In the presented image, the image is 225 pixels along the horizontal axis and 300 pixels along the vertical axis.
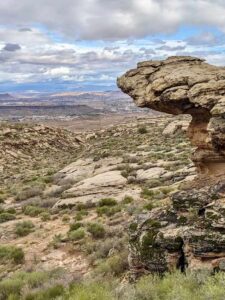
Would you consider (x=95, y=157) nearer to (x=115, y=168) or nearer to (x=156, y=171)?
(x=115, y=168)

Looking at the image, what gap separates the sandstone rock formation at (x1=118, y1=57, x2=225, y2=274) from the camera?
35.7 feet

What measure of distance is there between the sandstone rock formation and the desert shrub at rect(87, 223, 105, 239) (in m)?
5.65

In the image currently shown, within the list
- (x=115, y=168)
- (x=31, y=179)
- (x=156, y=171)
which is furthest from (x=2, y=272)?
(x=31, y=179)

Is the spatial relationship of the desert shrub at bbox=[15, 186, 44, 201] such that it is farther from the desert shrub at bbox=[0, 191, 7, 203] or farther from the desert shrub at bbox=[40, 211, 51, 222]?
the desert shrub at bbox=[40, 211, 51, 222]

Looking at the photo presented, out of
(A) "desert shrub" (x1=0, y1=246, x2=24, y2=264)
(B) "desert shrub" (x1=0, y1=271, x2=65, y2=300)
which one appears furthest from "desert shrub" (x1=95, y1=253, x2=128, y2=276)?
(A) "desert shrub" (x1=0, y1=246, x2=24, y2=264)

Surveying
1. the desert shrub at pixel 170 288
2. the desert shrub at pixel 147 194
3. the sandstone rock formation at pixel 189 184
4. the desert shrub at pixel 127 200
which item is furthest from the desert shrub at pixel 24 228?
the desert shrub at pixel 170 288

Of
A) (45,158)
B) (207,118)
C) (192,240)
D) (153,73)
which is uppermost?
(153,73)

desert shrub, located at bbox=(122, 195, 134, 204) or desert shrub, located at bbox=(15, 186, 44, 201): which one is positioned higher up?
desert shrub, located at bbox=(122, 195, 134, 204)

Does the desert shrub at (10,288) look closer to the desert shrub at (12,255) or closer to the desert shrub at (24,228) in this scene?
the desert shrub at (12,255)

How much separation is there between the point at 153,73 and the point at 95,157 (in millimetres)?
28357

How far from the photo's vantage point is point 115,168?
32719mm

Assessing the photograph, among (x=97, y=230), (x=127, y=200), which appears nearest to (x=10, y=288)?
(x=97, y=230)

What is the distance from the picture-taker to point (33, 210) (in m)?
24.3

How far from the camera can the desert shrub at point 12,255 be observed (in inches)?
666
